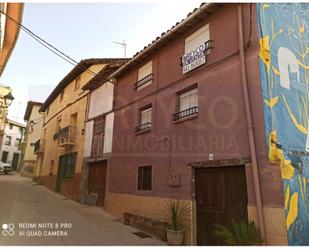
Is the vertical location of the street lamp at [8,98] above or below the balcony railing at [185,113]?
above

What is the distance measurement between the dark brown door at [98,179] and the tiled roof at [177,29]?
503cm

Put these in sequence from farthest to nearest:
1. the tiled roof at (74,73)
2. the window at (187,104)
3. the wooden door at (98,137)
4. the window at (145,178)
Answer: the tiled roof at (74,73) < the wooden door at (98,137) < the window at (145,178) < the window at (187,104)

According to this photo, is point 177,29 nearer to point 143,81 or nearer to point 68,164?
point 143,81

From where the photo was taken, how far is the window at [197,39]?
7.58 meters

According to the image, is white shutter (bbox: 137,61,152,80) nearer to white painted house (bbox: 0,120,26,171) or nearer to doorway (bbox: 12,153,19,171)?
white painted house (bbox: 0,120,26,171)

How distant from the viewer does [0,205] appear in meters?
10.1

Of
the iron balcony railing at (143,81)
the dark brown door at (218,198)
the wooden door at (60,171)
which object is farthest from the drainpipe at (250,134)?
the wooden door at (60,171)

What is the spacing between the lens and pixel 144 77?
9992mm

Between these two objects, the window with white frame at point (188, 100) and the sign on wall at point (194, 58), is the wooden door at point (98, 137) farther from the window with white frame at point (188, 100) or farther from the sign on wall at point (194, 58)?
the sign on wall at point (194, 58)

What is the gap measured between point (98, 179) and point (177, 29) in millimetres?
7843

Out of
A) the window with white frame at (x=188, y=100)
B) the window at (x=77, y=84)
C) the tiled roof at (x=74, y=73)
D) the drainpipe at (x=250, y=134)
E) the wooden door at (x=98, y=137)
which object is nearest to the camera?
the drainpipe at (x=250, y=134)

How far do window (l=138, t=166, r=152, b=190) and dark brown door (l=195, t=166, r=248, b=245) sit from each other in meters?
2.21

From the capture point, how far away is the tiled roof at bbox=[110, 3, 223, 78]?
23.8 ft

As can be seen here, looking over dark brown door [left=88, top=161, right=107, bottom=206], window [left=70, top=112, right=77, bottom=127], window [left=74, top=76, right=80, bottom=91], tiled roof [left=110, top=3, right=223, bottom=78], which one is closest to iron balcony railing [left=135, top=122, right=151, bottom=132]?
tiled roof [left=110, top=3, right=223, bottom=78]
